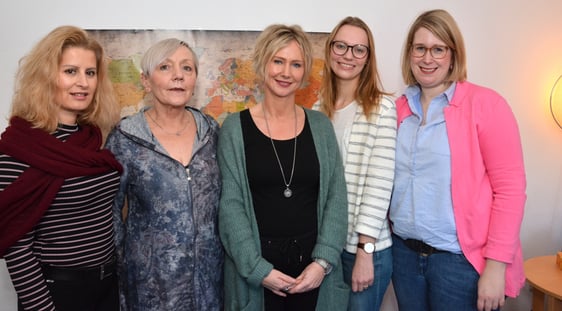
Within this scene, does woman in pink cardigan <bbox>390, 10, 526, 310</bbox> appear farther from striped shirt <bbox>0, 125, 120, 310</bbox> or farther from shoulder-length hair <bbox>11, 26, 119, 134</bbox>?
shoulder-length hair <bbox>11, 26, 119, 134</bbox>

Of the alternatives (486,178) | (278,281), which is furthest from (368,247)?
(486,178)

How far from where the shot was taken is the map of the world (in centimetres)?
214

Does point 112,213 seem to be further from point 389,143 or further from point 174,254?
point 389,143

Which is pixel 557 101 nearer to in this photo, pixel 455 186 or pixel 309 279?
pixel 455 186

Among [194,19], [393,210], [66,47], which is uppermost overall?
[194,19]

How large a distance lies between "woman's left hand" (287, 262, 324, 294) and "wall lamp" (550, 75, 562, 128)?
1887mm

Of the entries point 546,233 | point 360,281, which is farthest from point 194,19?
point 546,233

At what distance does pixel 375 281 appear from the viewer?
1.69m

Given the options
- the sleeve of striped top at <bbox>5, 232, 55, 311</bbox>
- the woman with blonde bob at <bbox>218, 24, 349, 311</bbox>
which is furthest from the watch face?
the sleeve of striped top at <bbox>5, 232, 55, 311</bbox>

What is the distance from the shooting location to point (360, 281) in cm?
164

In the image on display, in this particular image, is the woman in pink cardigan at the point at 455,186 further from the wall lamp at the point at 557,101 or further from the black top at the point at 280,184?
the wall lamp at the point at 557,101

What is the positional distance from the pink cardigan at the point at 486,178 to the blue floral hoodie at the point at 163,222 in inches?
37.6

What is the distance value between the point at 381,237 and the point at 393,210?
0.12 m

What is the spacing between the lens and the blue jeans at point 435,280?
5.00ft
